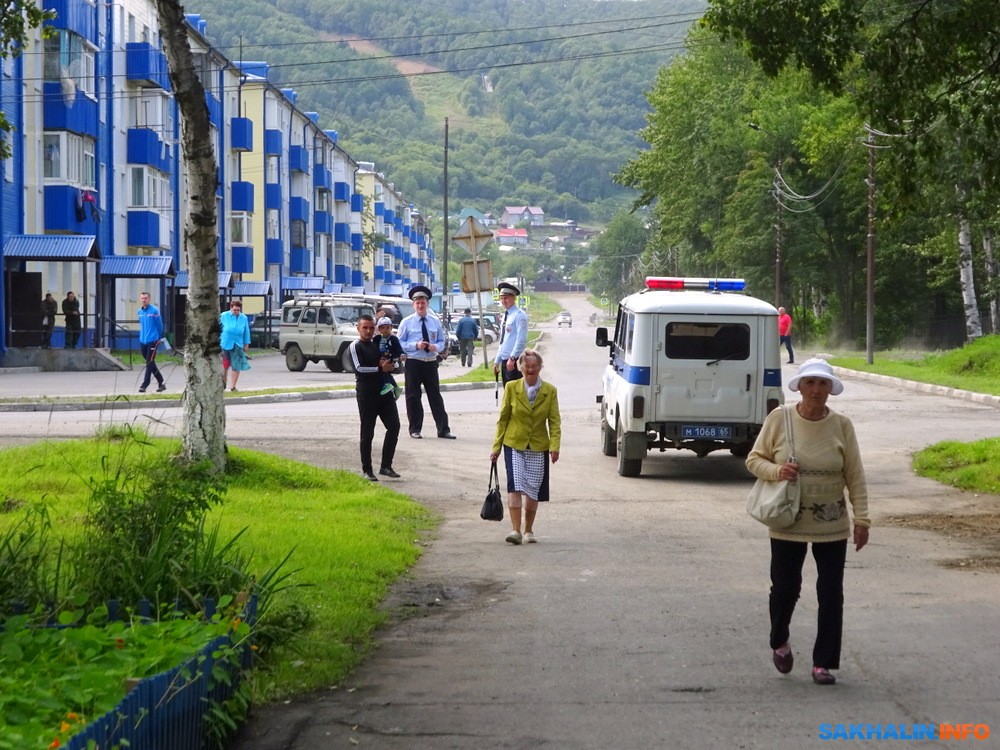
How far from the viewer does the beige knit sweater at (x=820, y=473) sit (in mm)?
7105

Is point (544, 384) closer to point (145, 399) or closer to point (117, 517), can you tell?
point (117, 517)

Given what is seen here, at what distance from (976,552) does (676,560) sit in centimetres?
242

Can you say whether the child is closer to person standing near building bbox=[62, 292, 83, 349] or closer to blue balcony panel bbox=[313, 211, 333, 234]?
person standing near building bbox=[62, 292, 83, 349]

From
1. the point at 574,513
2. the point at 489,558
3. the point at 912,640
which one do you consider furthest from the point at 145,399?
the point at 912,640

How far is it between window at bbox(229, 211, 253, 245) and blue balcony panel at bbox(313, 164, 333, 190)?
71.2 feet

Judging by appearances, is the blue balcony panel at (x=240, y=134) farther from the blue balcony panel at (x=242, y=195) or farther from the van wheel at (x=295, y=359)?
the van wheel at (x=295, y=359)

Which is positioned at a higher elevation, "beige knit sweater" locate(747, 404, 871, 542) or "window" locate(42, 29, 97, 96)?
"window" locate(42, 29, 97, 96)

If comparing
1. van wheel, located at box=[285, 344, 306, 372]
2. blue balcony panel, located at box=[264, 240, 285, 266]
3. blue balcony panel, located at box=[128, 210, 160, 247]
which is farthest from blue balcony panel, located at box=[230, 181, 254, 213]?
van wheel, located at box=[285, 344, 306, 372]

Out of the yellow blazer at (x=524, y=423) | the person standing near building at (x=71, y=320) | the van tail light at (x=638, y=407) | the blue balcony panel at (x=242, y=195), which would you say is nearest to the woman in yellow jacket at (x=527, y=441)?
the yellow blazer at (x=524, y=423)

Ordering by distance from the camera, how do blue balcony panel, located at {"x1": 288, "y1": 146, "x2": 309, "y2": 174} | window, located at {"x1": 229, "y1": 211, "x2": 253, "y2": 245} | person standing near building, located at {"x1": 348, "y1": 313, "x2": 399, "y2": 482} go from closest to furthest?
person standing near building, located at {"x1": 348, "y1": 313, "x2": 399, "y2": 482} < window, located at {"x1": 229, "y1": 211, "x2": 253, "y2": 245} < blue balcony panel, located at {"x1": 288, "y1": 146, "x2": 309, "y2": 174}

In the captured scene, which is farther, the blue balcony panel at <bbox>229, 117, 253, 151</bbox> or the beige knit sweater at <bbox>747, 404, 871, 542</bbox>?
the blue balcony panel at <bbox>229, 117, 253, 151</bbox>

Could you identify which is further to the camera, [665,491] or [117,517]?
[665,491]

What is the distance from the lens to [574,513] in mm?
13562

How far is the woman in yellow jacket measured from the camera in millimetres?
11695
